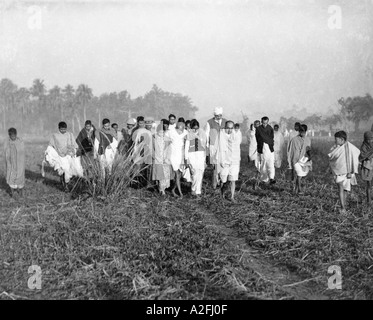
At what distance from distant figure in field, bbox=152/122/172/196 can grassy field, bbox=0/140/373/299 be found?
0.66m

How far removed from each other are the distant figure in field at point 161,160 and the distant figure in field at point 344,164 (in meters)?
3.53

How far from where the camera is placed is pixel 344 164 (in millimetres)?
6535

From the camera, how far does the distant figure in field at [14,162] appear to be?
8.01 meters

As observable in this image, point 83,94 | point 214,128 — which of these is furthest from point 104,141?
point 83,94

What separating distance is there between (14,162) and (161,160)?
3.22m

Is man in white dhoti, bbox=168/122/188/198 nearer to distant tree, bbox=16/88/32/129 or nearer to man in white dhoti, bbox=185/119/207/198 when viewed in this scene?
man in white dhoti, bbox=185/119/207/198

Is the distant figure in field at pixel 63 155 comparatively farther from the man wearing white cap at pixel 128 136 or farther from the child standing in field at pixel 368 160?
the child standing in field at pixel 368 160

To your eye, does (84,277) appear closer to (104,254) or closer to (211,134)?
(104,254)

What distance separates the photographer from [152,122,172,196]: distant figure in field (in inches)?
324

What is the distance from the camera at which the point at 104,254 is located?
180 inches
